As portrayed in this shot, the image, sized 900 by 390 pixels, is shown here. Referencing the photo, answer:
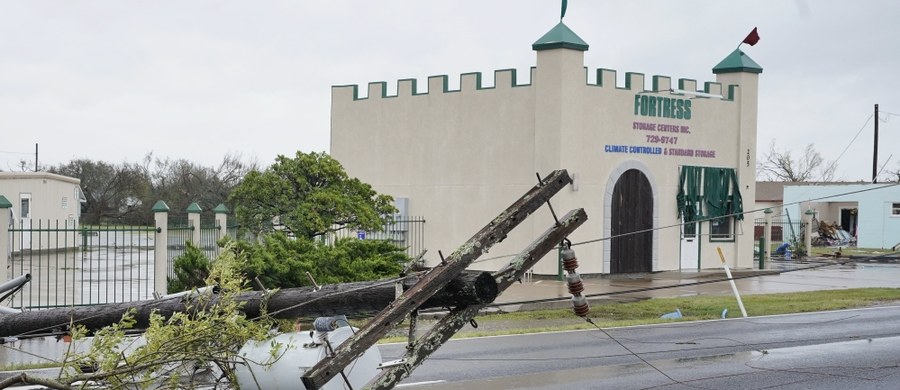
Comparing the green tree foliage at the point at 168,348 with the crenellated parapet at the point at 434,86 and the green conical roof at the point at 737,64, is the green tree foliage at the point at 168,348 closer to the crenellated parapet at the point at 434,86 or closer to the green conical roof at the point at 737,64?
the crenellated parapet at the point at 434,86

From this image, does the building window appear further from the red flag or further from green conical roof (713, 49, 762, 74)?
the red flag

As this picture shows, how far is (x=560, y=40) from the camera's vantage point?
2511 cm

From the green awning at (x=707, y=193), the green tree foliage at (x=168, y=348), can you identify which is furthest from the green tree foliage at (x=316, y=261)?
the green awning at (x=707, y=193)

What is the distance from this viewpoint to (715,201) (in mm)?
29109

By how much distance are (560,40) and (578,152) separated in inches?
118

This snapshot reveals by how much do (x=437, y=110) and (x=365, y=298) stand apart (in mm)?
20636

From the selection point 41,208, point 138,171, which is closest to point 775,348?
point 41,208

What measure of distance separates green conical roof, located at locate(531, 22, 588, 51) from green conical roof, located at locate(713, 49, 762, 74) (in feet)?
20.2

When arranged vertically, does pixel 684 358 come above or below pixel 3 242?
below

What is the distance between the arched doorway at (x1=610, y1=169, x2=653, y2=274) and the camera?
2694cm

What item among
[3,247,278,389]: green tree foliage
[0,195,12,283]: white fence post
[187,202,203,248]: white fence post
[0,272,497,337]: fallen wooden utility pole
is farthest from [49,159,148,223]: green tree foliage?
[3,247,278,389]: green tree foliage

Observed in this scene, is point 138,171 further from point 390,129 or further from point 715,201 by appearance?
point 715,201

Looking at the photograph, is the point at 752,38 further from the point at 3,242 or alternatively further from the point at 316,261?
the point at 3,242

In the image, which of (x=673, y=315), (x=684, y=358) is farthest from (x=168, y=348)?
(x=673, y=315)
